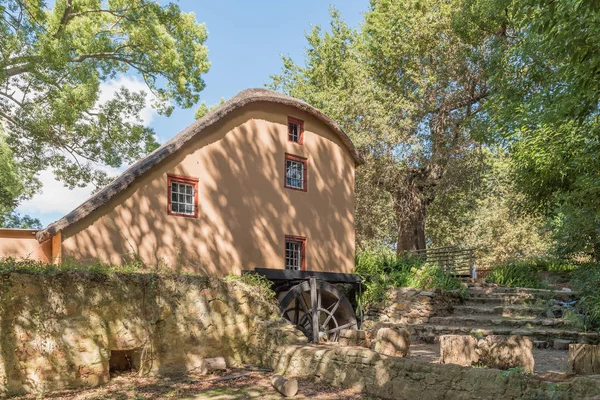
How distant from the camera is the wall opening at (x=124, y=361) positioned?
8.22 metres

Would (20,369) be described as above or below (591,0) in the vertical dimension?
below

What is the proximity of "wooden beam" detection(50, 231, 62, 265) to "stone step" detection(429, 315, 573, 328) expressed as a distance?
9.76 meters

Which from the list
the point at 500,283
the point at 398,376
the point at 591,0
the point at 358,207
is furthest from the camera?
the point at 358,207

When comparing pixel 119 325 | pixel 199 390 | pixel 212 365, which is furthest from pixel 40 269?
pixel 212 365

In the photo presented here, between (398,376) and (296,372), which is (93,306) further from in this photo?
(398,376)

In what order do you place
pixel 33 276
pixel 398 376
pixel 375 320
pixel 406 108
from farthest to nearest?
1. pixel 406 108
2. pixel 375 320
3. pixel 33 276
4. pixel 398 376

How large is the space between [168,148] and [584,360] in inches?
352

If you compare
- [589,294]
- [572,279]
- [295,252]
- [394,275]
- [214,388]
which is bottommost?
[214,388]

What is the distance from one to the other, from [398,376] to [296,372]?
226 centimetres

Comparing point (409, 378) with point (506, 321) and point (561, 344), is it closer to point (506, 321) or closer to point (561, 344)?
point (561, 344)

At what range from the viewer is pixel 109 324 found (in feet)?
25.8

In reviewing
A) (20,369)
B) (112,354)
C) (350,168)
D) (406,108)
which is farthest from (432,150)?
(20,369)

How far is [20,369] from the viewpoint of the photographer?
6.82 m

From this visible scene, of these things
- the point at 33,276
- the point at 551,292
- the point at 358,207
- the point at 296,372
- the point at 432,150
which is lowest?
the point at 296,372
